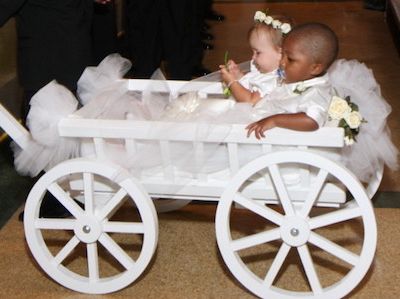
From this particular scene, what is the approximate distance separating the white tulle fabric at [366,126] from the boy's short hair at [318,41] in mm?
157

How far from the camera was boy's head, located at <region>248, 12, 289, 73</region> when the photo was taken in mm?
1769

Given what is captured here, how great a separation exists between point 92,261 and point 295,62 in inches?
27.0

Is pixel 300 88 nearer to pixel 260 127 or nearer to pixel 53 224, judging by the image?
pixel 260 127

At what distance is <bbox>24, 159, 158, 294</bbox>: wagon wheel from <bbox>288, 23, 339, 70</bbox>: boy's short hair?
1.67 feet

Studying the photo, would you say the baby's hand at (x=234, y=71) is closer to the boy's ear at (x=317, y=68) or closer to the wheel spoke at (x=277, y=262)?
the boy's ear at (x=317, y=68)

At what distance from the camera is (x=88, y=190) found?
5.38 ft

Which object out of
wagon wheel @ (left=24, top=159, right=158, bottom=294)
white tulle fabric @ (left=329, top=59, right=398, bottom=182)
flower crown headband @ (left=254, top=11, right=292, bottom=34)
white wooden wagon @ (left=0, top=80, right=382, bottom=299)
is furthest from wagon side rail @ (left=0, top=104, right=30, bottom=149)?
white tulle fabric @ (left=329, top=59, right=398, bottom=182)

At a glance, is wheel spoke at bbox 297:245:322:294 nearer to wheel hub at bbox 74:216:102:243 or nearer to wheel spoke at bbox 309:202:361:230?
wheel spoke at bbox 309:202:361:230

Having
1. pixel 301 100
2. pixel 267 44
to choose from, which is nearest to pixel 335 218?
pixel 301 100

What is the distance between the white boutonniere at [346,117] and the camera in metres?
1.56

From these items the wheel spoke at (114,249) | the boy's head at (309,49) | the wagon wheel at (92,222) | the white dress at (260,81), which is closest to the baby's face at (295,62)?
the boy's head at (309,49)

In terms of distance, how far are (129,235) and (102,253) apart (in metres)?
0.13

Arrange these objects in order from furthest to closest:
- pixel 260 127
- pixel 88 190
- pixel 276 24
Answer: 1. pixel 276 24
2. pixel 88 190
3. pixel 260 127

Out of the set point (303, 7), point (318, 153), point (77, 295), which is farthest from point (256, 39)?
point (303, 7)
